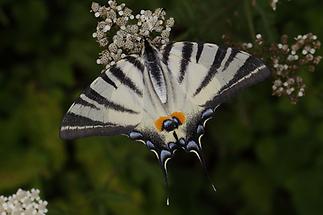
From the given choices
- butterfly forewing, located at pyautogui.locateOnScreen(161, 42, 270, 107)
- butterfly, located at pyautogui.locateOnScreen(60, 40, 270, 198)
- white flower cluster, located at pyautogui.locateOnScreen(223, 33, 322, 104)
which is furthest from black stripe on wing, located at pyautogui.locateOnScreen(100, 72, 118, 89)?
white flower cluster, located at pyautogui.locateOnScreen(223, 33, 322, 104)

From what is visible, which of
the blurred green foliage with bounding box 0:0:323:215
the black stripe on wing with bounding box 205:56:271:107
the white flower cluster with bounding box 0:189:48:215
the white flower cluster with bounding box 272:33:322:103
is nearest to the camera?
the black stripe on wing with bounding box 205:56:271:107

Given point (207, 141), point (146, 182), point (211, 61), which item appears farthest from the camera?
point (207, 141)

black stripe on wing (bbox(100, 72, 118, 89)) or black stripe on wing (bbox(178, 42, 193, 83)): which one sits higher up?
black stripe on wing (bbox(100, 72, 118, 89))

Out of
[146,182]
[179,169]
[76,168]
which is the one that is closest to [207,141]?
[179,169]

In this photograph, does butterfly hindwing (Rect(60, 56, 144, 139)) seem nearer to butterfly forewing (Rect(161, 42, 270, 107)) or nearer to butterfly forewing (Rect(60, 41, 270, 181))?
butterfly forewing (Rect(60, 41, 270, 181))

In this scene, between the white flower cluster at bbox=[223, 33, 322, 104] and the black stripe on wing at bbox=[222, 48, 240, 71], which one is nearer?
the black stripe on wing at bbox=[222, 48, 240, 71]

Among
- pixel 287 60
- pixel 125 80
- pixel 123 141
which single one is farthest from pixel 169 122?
pixel 123 141

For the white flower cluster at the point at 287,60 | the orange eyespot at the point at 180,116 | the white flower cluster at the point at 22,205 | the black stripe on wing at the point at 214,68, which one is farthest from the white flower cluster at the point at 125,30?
the white flower cluster at the point at 22,205

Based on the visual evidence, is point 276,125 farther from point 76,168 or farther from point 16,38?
point 16,38
